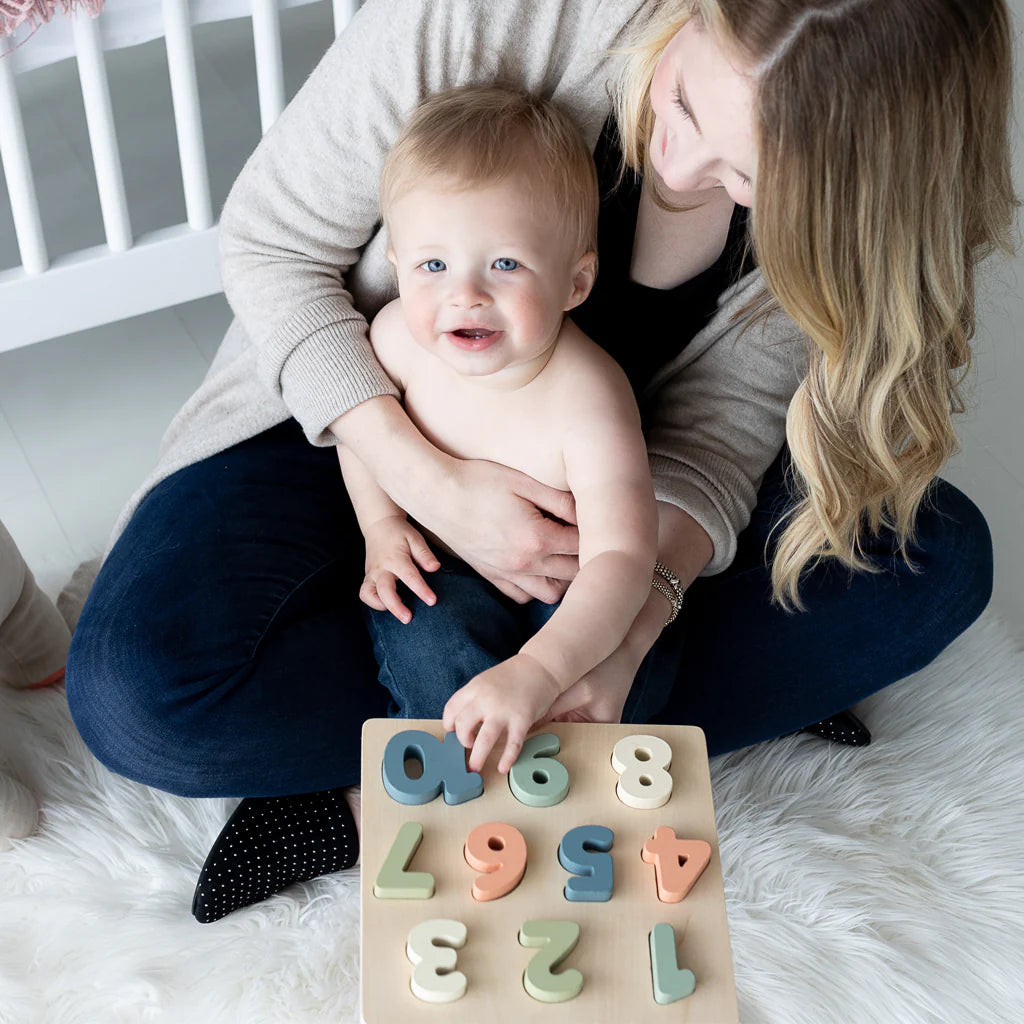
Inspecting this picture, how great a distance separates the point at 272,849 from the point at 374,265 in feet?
1.78

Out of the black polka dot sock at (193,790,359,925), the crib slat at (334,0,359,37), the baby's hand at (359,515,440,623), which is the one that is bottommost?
the black polka dot sock at (193,790,359,925)

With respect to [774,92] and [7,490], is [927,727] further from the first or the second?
[7,490]

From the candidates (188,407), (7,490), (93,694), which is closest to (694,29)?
(188,407)

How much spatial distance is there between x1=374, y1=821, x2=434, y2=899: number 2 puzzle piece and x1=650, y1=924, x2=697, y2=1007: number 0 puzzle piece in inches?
5.3

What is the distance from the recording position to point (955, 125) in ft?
2.66

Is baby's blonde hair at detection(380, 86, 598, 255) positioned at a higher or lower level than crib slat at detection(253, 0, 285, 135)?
higher

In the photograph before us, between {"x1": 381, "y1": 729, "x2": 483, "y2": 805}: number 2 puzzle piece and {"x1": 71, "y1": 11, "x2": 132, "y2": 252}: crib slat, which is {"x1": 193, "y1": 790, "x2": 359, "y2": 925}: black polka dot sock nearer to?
{"x1": 381, "y1": 729, "x2": 483, "y2": 805}: number 2 puzzle piece

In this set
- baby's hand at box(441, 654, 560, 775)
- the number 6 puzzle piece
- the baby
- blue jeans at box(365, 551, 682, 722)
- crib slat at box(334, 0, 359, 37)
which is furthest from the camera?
crib slat at box(334, 0, 359, 37)

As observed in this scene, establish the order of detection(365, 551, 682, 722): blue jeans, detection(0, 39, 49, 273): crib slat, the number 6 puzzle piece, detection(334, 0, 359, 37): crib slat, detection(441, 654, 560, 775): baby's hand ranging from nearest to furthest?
the number 6 puzzle piece, detection(441, 654, 560, 775): baby's hand, detection(365, 551, 682, 722): blue jeans, detection(0, 39, 49, 273): crib slat, detection(334, 0, 359, 37): crib slat

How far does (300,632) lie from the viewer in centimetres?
110

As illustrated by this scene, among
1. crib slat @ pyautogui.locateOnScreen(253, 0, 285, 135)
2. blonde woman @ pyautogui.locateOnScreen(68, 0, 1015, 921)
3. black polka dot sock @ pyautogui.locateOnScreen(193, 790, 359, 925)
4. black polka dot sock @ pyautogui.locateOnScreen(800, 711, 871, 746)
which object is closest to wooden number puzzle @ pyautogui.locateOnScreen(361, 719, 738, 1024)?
blonde woman @ pyautogui.locateOnScreen(68, 0, 1015, 921)

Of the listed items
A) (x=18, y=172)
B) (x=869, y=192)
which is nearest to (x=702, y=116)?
(x=869, y=192)

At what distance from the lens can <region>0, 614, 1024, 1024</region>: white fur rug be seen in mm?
1090

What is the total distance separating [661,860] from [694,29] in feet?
1.83
